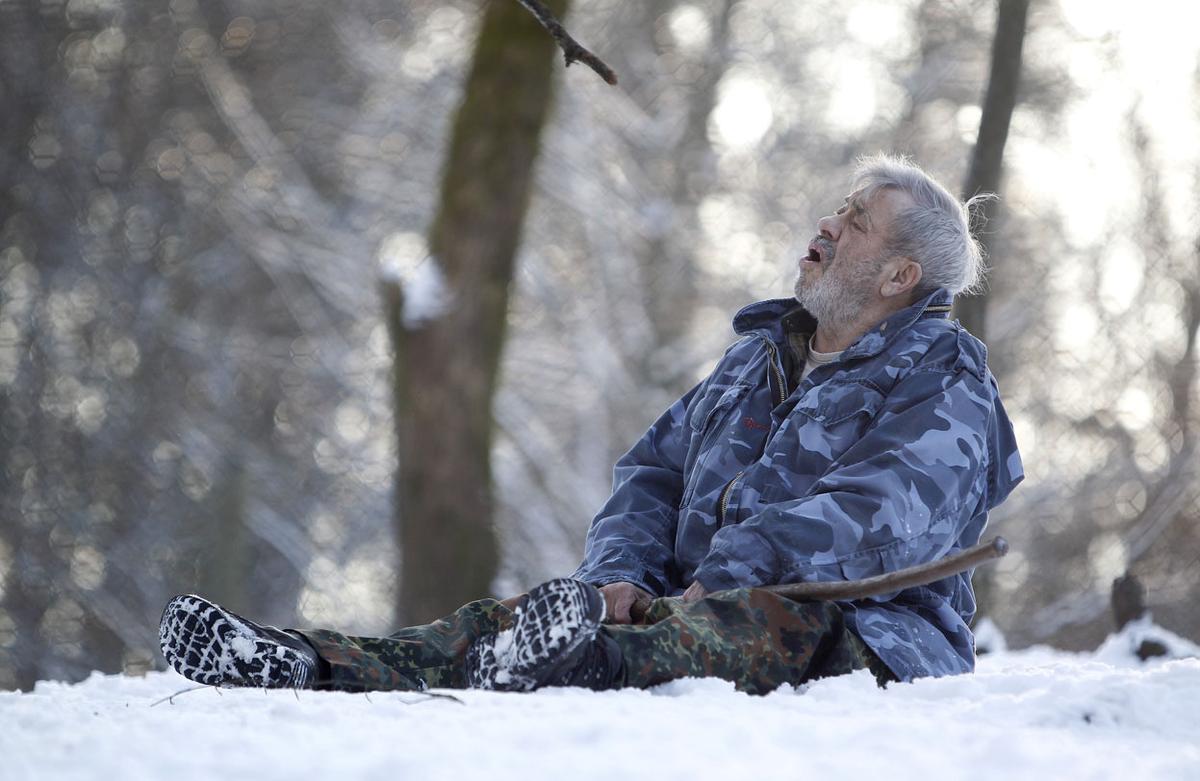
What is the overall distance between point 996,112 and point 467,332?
2.94 m

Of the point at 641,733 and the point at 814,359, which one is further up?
the point at 814,359

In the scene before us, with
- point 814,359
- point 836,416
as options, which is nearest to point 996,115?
point 814,359

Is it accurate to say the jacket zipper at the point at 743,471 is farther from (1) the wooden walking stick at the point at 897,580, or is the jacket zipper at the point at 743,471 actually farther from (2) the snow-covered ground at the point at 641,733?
(2) the snow-covered ground at the point at 641,733

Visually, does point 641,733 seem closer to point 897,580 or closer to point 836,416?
point 897,580

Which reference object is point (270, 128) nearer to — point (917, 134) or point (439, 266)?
point (917, 134)

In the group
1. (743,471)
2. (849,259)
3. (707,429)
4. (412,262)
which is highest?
(412,262)

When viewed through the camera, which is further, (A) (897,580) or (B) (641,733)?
(A) (897,580)

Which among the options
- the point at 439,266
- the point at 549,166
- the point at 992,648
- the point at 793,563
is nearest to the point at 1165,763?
the point at 793,563

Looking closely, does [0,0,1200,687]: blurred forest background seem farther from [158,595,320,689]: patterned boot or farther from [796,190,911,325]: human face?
[158,595,320,689]: patterned boot

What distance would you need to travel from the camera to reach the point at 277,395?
14.0 meters

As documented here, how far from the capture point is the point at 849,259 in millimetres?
3705

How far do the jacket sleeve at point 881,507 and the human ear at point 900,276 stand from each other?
1.52ft

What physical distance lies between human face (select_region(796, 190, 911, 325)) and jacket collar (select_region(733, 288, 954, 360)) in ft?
0.19

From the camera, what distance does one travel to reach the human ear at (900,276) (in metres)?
3.67
